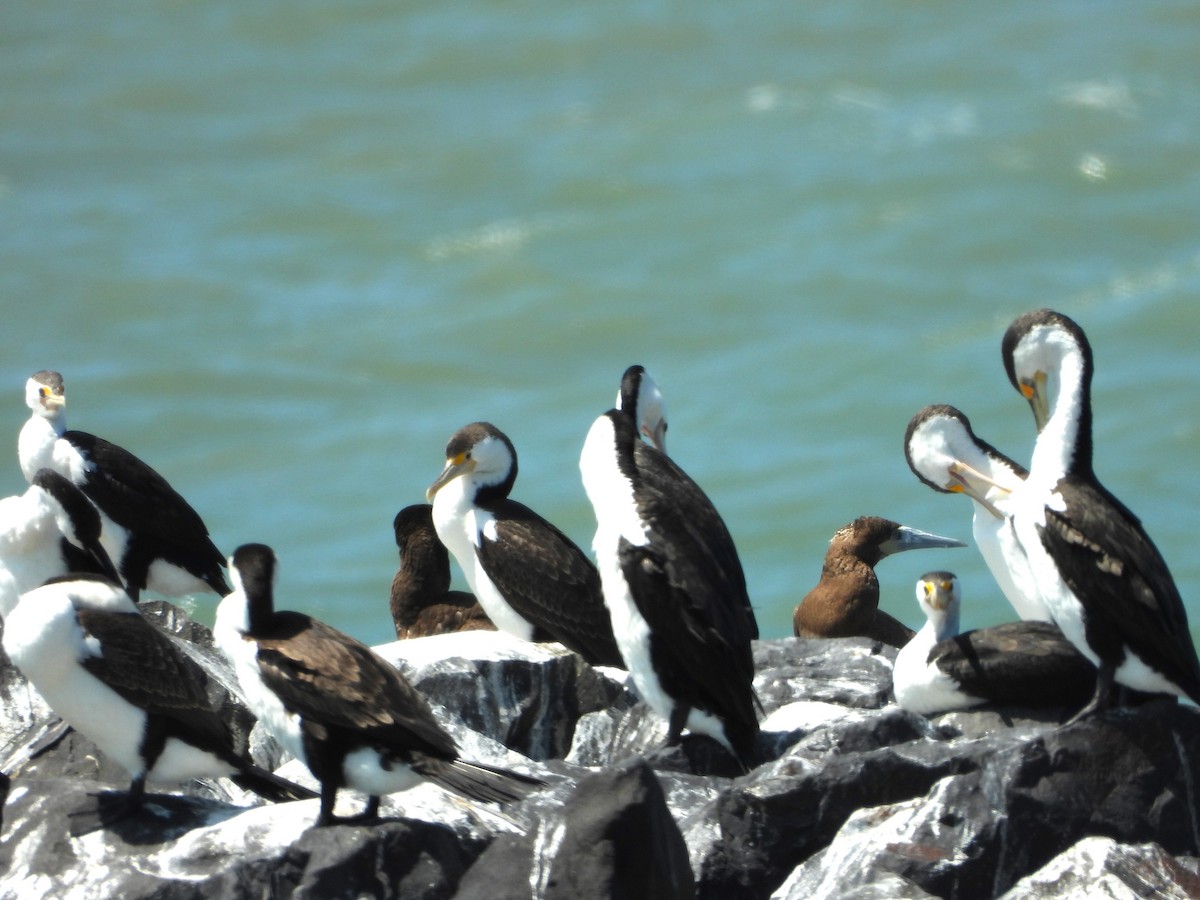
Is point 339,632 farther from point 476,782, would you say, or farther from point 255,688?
point 476,782

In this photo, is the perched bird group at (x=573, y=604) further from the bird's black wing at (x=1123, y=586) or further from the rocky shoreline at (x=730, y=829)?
the rocky shoreline at (x=730, y=829)

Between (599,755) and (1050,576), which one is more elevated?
(1050,576)

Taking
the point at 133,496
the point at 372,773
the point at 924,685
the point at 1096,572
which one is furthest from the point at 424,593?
the point at 1096,572

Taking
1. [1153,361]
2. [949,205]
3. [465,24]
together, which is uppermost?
[465,24]

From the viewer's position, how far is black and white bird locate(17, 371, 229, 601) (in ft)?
33.6

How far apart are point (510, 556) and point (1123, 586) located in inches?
116

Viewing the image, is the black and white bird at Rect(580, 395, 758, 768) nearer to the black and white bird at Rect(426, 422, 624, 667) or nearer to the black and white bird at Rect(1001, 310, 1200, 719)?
the black and white bird at Rect(426, 422, 624, 667)

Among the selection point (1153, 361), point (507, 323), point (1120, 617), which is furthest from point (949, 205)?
point (1120, 617)

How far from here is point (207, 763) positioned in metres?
7.14

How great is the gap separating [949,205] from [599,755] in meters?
19.5

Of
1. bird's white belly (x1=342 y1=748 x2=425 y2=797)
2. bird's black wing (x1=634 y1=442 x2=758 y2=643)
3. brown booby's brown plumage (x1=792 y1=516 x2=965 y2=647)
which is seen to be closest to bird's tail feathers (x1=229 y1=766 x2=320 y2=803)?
bird's white belly (x1=342 y1=748 x2=425 y2=797)

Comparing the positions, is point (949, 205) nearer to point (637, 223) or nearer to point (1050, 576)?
point (637, 223)

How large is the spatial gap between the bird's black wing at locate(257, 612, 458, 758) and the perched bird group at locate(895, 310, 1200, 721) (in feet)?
7.39

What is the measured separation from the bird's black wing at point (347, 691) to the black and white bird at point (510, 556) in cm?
233
